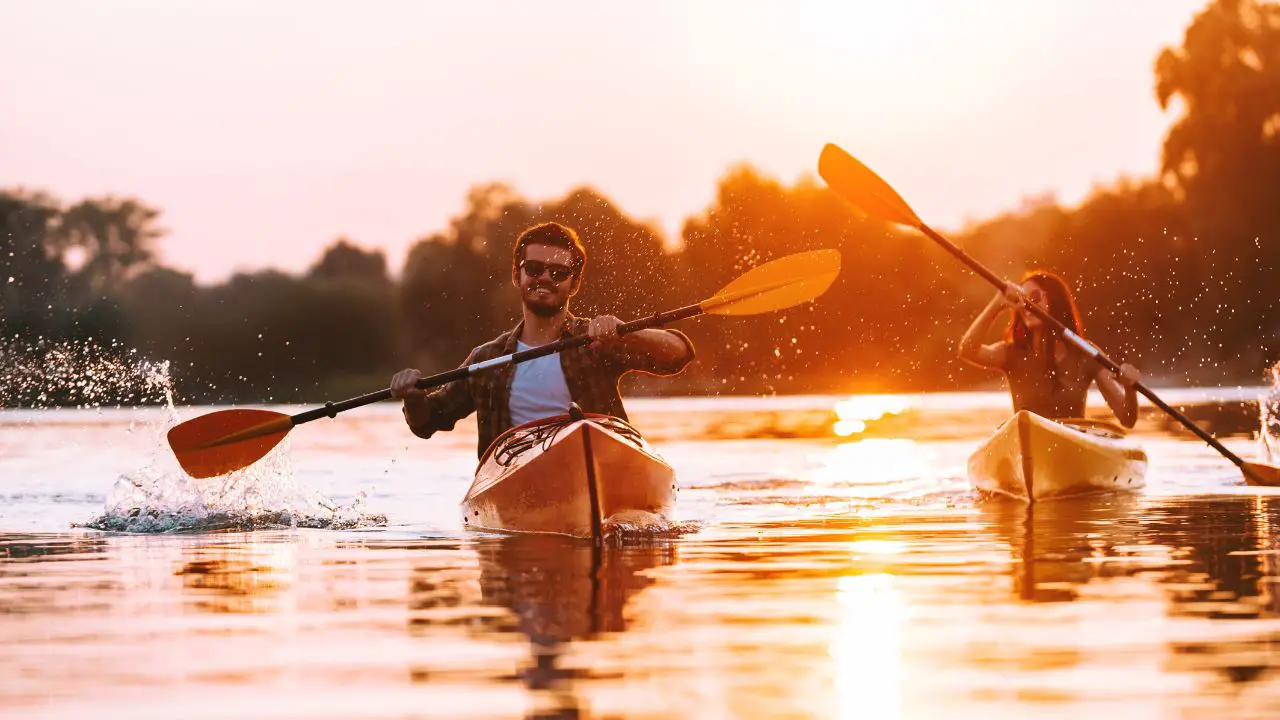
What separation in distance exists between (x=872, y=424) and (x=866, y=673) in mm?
23329

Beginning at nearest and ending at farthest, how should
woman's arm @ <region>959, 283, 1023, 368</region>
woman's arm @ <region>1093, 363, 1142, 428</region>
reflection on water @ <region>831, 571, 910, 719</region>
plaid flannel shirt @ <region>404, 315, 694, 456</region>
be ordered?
reflection on water @ <region>831, 571, 910, 719</region> < plaid flannel shirt @ <region>404, 315, 694, 456</region> < woman's arm @ <region>1093, 363, 1142, 428</region> < woman's arm @ <region>959, 283, 1023, 368</region>

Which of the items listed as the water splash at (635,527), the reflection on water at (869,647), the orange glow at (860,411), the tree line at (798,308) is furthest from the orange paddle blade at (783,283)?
the tree line at (798,308)

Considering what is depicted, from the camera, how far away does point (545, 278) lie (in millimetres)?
9602

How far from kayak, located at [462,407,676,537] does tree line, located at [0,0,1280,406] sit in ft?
105

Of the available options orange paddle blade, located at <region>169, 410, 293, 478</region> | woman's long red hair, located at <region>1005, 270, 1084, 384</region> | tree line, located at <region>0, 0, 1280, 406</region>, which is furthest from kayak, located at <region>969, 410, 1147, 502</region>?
tree line, located at <region>0, 0, 1280, 406</region>

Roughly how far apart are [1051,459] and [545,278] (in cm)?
373

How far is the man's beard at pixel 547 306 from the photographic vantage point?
962cm

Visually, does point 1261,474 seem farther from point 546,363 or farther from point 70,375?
point 70,375

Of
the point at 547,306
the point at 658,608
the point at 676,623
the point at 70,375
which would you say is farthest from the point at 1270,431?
the point at 70,375

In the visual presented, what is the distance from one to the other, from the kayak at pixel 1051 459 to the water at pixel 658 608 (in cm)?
18

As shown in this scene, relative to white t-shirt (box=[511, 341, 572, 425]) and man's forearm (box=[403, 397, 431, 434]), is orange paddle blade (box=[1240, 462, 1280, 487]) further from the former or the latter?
man's forearm (box=[403, 397, 431, 434])

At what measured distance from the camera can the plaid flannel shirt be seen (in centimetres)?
962

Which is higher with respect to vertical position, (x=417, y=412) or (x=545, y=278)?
(x=545, y=278)

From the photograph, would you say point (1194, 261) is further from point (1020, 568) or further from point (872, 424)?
point (1020, 568)
